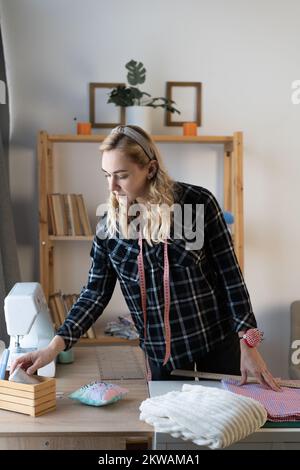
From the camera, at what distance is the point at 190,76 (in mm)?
3537

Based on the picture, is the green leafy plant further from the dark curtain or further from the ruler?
the ruler

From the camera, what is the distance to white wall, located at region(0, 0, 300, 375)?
3.48 m

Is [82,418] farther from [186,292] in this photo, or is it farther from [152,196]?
[152,196]

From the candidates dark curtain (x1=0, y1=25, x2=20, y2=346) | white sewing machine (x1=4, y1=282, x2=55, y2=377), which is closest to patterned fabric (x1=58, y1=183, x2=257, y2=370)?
white sewing machine (x1=4, y1=282, x2=55, y2=377)

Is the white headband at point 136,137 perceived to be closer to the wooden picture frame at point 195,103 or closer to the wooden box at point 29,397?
the wooden box at point 29,397

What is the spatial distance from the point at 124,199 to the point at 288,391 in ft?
2.35

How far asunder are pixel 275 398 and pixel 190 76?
7.55ft

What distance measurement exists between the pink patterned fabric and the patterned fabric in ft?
0.60

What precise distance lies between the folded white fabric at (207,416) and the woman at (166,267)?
30 centimetres

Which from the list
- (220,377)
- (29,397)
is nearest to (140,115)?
(220,377)

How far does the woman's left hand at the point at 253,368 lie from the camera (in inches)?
69.3

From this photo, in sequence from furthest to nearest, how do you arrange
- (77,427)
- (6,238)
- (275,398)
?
1. (6,238)
2. (275,398)
3. (77,427)

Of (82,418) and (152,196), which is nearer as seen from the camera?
(82,418)
